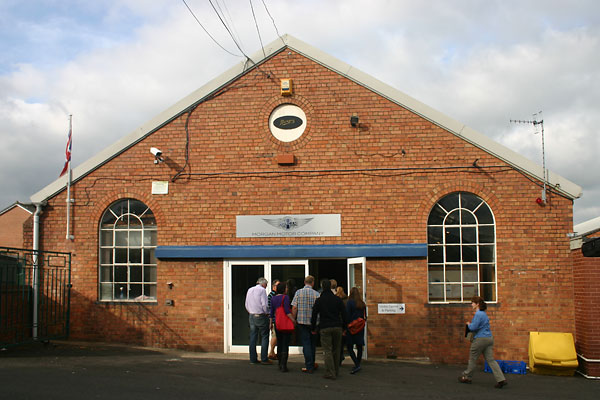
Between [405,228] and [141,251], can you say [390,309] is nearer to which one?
[405,228]

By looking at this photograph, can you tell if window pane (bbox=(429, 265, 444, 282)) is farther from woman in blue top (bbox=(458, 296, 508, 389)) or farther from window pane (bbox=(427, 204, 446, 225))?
woman in blue top (bbox=(458, 296, 508, 389))

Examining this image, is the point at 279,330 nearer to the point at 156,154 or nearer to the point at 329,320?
the point at 329,320

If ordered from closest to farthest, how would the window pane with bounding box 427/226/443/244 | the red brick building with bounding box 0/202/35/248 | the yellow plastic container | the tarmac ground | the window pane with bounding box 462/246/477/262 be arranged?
the tarmac ground
the yellow plastic container
the window pane with bounding box 462/246/477/262
the window pane with bounding box 427/226/443/244
the red brick building with bounding box 0/202/35/248

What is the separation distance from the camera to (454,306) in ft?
40.8

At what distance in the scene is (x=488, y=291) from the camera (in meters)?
12.5

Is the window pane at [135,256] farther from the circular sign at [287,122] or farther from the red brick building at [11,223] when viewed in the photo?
the red brick building at [11,223]

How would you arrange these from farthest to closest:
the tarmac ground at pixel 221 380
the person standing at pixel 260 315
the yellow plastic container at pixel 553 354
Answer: the yellow plastic container at pixel 553 354 → the person standing at pixel 260 315 → the tarmac ground at pixel 221 380

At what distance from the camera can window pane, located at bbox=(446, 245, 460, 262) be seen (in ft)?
41.5

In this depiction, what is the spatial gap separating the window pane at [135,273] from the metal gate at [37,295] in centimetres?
137

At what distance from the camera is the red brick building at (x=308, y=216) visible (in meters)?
12.4

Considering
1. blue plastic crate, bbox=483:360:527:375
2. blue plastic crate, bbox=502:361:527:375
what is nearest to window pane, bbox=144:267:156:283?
blue plastic crate, bbox=483:360:527:375

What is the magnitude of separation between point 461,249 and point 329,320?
13.6 ft

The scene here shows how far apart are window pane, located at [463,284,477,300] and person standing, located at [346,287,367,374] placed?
2.76m

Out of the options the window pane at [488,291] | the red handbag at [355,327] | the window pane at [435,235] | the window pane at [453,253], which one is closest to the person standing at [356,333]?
the red handbag at [355,327]
